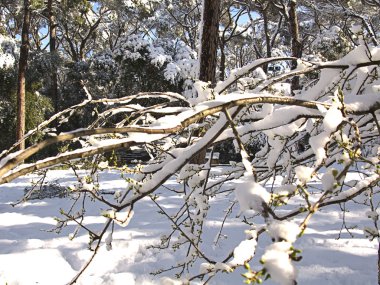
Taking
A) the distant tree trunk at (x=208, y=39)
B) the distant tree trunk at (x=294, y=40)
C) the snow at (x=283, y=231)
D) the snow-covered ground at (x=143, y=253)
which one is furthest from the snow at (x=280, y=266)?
the distant tree trunk at (x=294, y=40)

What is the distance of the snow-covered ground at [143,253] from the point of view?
120 inches

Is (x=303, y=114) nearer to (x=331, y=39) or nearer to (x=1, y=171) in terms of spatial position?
(x=1, y=171)

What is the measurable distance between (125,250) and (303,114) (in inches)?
118

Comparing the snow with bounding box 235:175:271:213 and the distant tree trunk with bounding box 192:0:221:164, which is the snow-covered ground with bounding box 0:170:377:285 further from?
the snow with bounding box 235:175:271:213

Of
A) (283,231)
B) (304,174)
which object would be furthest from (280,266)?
(304,174)

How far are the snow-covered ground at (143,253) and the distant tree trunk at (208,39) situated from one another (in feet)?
5.03

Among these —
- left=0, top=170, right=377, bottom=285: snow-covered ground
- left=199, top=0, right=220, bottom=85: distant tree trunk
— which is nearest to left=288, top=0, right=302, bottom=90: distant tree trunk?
left=0, top=170, right=377, bottom=285: snow-covered ground

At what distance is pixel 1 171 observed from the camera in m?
0.61

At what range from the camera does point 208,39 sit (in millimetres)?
3326

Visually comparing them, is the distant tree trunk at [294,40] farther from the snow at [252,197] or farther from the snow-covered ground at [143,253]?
the snow at [252,197]

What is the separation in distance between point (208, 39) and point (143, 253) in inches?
85.2

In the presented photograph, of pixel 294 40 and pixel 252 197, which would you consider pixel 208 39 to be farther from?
pixel 294 40

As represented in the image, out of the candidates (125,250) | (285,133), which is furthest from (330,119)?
(125,250)

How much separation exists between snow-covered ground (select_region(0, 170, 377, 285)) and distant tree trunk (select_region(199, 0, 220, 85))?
1.53m
